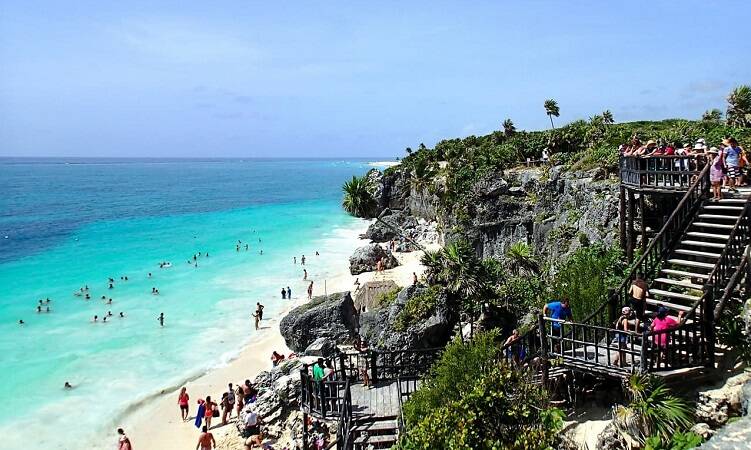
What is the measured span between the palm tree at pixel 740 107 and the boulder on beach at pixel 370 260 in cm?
2370

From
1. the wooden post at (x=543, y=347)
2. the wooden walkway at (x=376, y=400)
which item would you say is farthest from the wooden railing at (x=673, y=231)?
the wooden walkway at (x=376, y=400)

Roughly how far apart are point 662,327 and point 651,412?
6.56 feet

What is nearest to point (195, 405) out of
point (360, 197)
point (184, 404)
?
point (184, 404)

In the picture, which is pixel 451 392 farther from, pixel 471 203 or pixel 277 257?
pixel 277 257

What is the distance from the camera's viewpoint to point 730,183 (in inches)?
557

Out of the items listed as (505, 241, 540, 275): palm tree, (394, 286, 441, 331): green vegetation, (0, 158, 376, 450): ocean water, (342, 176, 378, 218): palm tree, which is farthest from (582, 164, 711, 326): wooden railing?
(342, 176, 378, 218): palm tree

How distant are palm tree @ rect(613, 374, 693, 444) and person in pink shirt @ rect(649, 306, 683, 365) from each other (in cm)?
60

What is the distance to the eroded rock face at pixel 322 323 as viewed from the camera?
2541cm

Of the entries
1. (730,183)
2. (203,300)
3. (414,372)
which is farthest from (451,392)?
(203,300)

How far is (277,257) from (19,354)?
85.0ft

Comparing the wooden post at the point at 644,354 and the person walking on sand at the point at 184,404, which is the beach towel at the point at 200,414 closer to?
the person walking on sand at the point at 184,404

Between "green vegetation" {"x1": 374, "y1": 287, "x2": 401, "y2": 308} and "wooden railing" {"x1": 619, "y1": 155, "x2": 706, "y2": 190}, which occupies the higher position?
"wooden railing" {"x1": 619, "y1": 155, "x2": 706, "y2": 190}

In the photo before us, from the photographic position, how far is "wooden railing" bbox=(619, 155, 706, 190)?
14672mm

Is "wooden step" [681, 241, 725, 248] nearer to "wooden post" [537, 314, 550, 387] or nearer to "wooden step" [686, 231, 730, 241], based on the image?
"wooden step" [686, 231, 730, 241]
